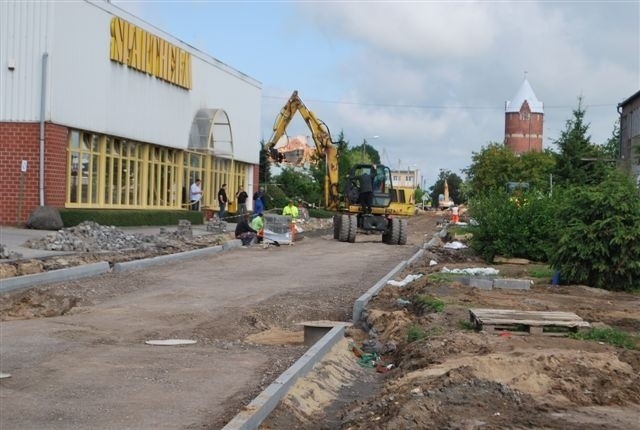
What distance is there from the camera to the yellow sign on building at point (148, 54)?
3406 cm

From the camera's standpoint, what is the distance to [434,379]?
8.68m

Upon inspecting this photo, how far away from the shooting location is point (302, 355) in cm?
1127

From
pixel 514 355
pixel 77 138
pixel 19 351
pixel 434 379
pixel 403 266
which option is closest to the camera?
pixel 434 379

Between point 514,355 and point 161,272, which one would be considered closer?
point 514,355

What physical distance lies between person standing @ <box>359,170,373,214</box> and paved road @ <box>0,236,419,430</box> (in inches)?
453

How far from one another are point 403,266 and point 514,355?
13.4 m

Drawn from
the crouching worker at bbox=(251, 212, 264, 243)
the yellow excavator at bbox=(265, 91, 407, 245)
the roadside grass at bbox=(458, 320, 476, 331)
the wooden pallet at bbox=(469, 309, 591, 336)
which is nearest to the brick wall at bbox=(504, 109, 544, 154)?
the yellow excavator at bbox=(265, 91, 407, 245)

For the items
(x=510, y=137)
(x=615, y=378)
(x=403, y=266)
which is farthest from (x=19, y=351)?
(x=510, y=137)

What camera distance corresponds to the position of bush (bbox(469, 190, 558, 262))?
1033 inches

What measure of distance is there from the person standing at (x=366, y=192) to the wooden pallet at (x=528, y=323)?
22.0 metres

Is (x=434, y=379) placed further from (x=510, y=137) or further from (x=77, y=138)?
(x=510, y=137)

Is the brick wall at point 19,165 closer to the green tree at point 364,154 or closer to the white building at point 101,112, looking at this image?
the white building at point 101,112

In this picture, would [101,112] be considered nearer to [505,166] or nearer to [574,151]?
[574,151]

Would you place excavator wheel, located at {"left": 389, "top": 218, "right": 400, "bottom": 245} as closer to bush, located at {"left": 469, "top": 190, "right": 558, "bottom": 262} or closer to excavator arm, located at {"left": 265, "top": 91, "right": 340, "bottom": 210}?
excavator arm, located at {"left": 265, "top": 91, "right": 340, "bottom": 210}
